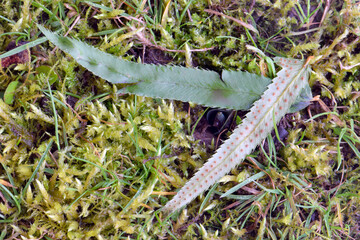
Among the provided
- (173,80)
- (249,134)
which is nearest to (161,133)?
(173,80)

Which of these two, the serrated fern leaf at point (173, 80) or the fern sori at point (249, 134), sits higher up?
the serrated fern leaf at point (173, 80)

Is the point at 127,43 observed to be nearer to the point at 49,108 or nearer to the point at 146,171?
the point at 49,108

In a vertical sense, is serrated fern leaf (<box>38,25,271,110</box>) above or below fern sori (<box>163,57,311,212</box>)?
above

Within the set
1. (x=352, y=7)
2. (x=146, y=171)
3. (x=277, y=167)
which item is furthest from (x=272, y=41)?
(x=146, y=171)

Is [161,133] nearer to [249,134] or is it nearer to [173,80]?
[173,80]
